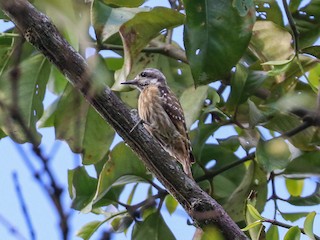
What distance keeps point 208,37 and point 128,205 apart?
100 cm

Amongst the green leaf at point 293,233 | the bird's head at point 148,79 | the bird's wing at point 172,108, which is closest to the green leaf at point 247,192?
the bird's wing at point 172,108

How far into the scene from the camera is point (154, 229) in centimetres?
429

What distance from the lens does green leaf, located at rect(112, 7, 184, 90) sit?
3.95 m

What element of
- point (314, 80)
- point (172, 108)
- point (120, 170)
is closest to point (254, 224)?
point (314, 80)

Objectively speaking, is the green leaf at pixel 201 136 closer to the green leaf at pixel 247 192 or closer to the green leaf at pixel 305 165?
the green leaf at pixel 247 192

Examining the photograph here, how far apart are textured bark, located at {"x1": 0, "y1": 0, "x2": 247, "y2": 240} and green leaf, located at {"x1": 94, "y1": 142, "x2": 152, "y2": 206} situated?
85cm

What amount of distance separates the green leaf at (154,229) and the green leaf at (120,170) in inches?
8.2

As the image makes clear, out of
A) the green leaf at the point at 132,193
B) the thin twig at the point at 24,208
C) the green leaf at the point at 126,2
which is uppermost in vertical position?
the thin twig at the point at 24,208

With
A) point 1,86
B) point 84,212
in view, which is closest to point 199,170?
point 84,212

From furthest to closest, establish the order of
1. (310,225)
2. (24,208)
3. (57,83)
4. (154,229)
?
(57,83) < (154,229) < (310,225) < (24,208)

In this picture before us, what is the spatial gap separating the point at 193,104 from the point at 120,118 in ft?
3.76

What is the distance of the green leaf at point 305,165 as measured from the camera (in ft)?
14.0

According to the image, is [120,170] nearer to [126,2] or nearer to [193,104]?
[193,104]

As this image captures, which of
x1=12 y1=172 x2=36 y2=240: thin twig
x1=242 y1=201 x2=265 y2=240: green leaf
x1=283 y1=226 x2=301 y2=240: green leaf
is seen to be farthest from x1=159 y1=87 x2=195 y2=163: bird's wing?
x1=12 y1=172 x2=36 y2=240: thin twig
